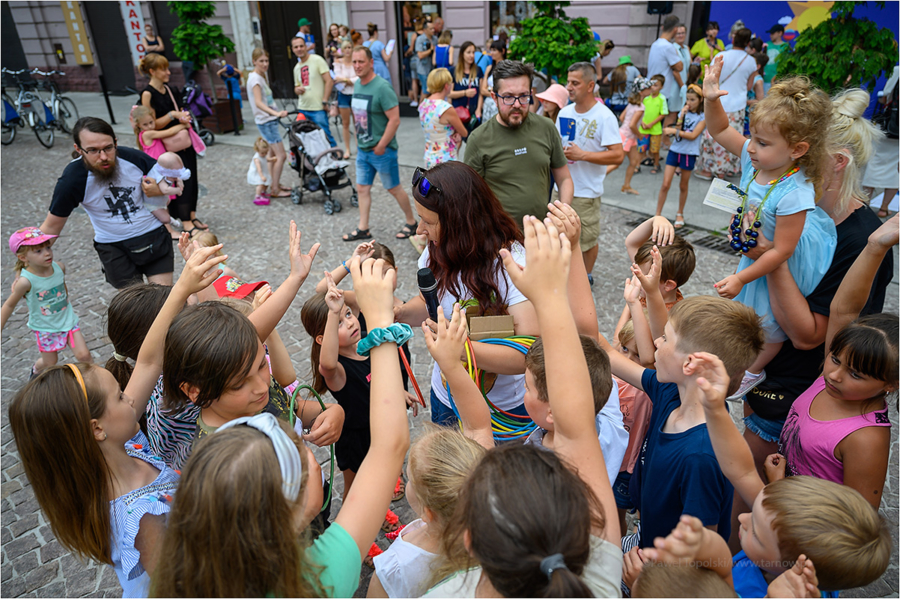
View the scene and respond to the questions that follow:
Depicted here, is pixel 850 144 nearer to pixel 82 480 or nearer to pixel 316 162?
pixel 82 480

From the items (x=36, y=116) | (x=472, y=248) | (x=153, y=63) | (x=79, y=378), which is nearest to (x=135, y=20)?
(x=36, y=116)

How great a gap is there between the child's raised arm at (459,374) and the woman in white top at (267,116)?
6782 mm

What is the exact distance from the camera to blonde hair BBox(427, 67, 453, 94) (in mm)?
6000

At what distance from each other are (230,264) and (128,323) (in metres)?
3.94

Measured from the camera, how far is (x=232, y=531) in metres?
1.08

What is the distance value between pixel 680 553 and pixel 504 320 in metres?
1.04

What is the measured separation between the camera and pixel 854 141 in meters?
2.35

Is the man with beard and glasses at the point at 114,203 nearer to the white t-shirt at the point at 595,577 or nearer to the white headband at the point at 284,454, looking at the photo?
the white headband at the point at 284,454

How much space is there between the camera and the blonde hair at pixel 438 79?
236 inches

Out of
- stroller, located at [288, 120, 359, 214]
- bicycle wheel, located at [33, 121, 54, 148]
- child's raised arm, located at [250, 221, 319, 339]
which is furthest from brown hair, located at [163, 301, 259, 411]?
bicycle wheel, located at [33, 121, 54, 148]

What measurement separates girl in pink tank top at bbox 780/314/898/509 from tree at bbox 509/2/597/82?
19.4 ft

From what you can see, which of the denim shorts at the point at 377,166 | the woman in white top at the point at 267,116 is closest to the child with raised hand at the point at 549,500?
the denim shorts at the point at 377,166

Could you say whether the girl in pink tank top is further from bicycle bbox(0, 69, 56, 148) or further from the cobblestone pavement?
bicycle bbox(0, 69, 56, 148)

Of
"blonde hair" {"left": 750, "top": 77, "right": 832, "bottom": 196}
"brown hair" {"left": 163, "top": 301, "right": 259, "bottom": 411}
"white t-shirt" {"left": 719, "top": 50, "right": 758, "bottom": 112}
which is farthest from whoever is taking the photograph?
"white t-shirt" {"left": 719, "top": 50, "right": 758, "bottom": 112}
